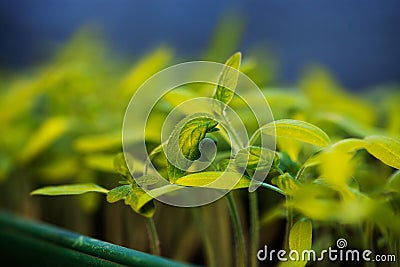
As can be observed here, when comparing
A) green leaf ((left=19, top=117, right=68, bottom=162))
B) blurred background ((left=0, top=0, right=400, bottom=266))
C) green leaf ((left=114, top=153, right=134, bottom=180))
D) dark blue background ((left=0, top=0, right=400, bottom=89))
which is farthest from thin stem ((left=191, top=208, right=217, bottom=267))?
dark blue background ((left=0, top=0, right=400, bottom=89))

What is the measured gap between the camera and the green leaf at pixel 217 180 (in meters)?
0.34

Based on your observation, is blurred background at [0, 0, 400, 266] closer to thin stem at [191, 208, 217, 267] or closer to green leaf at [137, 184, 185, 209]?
thin stem at [191, 208, 217, 267]

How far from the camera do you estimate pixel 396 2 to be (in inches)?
58.6

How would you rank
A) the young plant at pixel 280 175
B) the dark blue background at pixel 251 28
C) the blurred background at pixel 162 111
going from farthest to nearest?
the dark blue background at pixel 251 28 → the blurred background at pixel 162 111 → the young plant at pixel 280 175

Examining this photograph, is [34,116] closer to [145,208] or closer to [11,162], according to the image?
[11,162]

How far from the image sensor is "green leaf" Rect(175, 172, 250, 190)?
1.12ft

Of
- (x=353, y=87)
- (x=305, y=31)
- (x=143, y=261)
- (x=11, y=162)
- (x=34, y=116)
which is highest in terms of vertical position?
(x=305, y=31)

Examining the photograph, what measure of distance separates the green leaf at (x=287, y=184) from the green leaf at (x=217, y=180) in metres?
0.02

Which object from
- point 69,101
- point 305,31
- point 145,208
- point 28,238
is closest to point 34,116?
point 69,101

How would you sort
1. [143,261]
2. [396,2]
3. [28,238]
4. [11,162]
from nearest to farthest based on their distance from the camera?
[143,261]
[28,238]
[11,162]
[396,2]

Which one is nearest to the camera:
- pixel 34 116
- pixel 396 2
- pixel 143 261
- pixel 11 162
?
pixel 143 261

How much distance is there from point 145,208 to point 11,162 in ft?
1.09

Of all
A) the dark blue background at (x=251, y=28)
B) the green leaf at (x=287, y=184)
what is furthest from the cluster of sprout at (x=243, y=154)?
the dark blue background at (x=251, y=28)

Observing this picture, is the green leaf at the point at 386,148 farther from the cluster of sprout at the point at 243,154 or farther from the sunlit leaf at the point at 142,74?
the sunlit leaf at the point at 142,74
